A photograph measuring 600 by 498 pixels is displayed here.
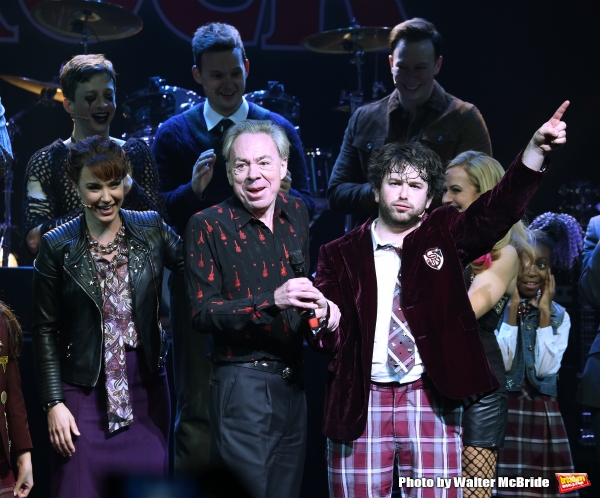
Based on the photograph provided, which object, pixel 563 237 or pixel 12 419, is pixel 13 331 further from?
pixel 563 237

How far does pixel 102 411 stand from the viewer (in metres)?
3.08

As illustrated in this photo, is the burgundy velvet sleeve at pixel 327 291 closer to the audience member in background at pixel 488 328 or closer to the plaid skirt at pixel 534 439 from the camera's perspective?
the audience member in background at pixel 488 328

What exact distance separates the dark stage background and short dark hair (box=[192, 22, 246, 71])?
2289mm

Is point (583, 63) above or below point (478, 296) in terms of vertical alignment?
above

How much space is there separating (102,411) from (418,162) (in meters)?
1.55

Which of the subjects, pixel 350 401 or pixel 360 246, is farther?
pixel 360 246

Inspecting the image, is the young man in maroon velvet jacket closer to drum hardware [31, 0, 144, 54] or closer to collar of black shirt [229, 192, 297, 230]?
collar of black shirt [229, 192, 297, 230]

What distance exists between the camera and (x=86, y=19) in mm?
6258

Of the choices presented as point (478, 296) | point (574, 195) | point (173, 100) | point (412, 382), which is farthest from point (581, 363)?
point (173, 100)

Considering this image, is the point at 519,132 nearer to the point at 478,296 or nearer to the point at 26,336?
the point at 478,296

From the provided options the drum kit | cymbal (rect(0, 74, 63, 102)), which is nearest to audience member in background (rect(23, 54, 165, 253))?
the drum kit

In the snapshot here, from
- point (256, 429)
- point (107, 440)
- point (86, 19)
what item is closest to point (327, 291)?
point (256, 429)

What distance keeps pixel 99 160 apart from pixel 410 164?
1.23 metres

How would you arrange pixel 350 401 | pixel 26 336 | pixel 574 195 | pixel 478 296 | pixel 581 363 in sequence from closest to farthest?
1. pixel 350 401
2. pixel 478 296
3. pixel 26 336
4. pixel 581 363
5. pixel 574 195
